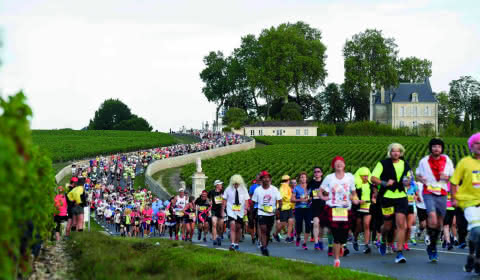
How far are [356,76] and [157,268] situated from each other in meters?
104

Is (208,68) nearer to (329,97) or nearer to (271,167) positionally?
(329,97)

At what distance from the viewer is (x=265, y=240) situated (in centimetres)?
1484

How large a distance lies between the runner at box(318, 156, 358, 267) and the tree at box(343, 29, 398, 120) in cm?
10103

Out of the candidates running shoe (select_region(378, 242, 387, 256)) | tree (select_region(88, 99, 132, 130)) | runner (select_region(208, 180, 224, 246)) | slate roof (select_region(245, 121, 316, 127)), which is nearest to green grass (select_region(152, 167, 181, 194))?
runner (select_region(208, 180, 224, 246))

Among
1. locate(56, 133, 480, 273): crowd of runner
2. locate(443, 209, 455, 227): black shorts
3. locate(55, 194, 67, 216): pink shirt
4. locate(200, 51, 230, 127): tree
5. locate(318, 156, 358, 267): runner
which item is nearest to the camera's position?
locate(56, 133, 480, 273): crowd of runner

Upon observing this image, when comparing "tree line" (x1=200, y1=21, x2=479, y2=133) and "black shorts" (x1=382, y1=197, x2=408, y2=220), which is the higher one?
"tree line" (x1=200, y1=21, x2=479, y2=133)

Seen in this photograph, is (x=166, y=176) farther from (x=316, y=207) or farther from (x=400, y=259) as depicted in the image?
(x=400, y=259)

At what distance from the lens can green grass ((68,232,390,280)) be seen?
962 cm

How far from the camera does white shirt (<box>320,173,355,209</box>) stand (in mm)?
12344

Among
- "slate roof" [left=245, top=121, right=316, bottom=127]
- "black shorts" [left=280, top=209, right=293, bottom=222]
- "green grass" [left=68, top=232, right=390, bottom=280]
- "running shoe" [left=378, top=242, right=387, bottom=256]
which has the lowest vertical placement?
"running shoe" [left=378, top=242, right=387, bottom=256]

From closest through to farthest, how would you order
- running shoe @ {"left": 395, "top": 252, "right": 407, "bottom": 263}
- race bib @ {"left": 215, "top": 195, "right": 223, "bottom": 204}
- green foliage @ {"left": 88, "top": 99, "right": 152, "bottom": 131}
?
running shoe @ {"left": 395, "top": 252, "right": 407, "bottom": 263} < race bib @ {"left": 215, "top": 195, "right": 223, "bottom": 204} < green foliage @ {"left": 88, "top": 99, "right": 152, "bottom": 131}

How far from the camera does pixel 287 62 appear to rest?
119375 mm

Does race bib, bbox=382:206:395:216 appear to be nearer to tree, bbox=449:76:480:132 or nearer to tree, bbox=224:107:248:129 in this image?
tree, bbox=224:107:248:129

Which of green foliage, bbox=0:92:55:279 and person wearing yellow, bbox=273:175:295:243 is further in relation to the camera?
person wearing yellow, bbox=273:175:295:243
